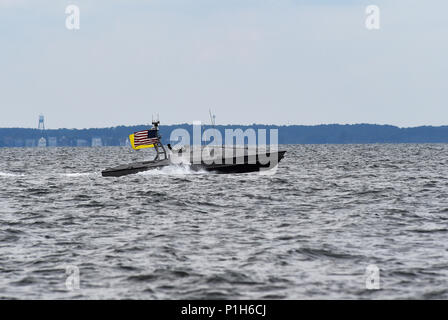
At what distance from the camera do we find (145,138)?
40.7 metres

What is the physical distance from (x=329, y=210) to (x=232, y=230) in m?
6.72

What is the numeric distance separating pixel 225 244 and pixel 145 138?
25.0 metres

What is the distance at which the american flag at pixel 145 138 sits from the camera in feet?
133

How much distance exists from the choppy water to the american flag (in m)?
9.42
